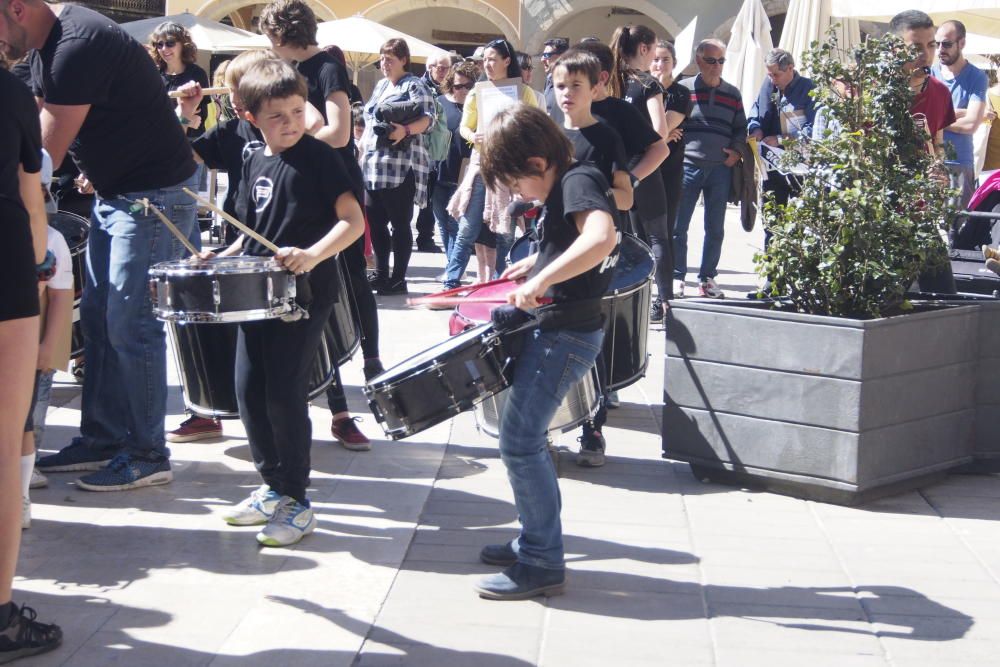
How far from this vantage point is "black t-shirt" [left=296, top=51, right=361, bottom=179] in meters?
5.39

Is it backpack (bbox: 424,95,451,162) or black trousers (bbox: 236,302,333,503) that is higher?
backpack (bbox: 424,95,451,162)

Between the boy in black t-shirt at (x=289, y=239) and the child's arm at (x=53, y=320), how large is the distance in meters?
0.58

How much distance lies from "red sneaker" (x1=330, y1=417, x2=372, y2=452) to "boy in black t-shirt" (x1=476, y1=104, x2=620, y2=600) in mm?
1714

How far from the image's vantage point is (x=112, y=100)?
4.54 m

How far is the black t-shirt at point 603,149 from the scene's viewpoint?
5023mm

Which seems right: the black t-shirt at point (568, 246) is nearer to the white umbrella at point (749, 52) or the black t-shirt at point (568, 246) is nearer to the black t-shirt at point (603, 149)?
the black t-shirt at point (603, 149)

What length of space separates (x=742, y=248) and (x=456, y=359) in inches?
378

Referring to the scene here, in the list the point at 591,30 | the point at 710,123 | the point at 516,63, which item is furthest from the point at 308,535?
the point at 591,30

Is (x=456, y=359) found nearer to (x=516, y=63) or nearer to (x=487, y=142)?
(x=487, y=142)

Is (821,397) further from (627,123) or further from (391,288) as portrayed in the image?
(391,288)

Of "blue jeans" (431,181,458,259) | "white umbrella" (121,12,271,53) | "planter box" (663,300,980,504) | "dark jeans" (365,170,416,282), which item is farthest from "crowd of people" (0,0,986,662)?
"white umbrella" (121,12,271,53)

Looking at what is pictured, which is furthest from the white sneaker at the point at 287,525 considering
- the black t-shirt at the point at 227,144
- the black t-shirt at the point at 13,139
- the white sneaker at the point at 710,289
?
the white sneaker at the point at 710,289

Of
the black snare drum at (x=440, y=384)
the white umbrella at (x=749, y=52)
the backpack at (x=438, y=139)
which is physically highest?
the white umbrella at (x=749, y=52)

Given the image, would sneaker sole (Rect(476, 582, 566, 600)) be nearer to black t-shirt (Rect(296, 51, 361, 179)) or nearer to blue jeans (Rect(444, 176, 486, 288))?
black t-shirt (Rect(296, 51, 361, 179))
